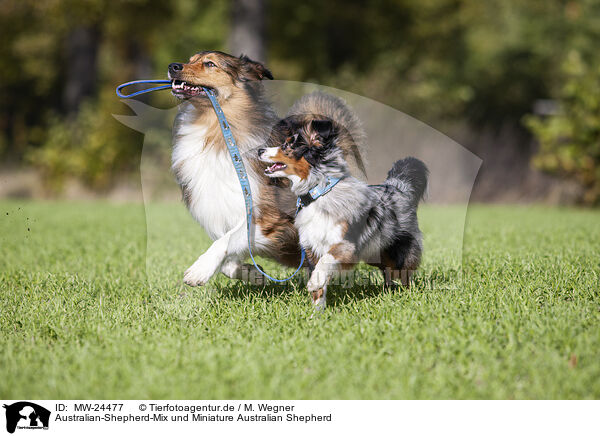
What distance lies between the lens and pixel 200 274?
11.3 feet

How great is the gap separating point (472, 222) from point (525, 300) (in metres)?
5.15

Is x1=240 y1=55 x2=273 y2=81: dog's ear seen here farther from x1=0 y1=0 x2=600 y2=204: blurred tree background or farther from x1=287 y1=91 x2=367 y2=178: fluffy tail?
x1=0 y1=0 x2=600 y2=204: blurred tree background

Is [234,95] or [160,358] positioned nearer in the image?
[160,358]

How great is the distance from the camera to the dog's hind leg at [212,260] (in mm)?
3422

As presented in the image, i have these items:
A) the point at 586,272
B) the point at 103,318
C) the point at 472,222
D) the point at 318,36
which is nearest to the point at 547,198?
the point at 472,222

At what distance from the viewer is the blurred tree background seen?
38.8 feet

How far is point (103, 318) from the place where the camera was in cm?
376

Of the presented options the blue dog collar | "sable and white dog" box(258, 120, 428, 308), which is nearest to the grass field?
"sable and white dog" box(258, 120, 428, 308)

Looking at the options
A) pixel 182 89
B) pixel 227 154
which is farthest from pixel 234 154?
pixel 182 89

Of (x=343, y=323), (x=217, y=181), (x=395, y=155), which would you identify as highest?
(x=395, y=155)

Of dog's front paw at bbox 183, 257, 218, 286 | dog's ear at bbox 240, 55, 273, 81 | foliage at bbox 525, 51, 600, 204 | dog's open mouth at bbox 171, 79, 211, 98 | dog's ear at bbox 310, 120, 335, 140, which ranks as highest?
foliage at bbox 525, 51, 600, 204

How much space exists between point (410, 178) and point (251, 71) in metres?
1.33

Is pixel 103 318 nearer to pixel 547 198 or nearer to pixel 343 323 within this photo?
pixel 343 323
